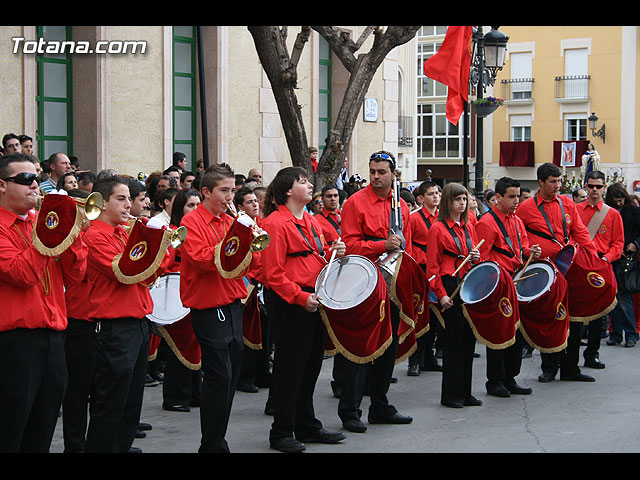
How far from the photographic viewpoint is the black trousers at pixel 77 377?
21.4ft

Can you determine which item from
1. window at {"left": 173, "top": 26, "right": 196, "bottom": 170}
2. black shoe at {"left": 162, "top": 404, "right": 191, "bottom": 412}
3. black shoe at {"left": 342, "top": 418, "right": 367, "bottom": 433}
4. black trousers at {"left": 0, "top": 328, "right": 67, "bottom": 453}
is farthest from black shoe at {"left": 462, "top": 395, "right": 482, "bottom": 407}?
window at {"left": 173, "top": 26, "right": 196, "bottom": 170}

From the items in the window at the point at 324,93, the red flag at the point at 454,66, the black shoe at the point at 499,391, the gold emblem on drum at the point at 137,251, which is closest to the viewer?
the gold emblem on drum at the point at 137,251

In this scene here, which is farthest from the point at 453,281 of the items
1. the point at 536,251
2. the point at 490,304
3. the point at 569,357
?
the point at 569,357

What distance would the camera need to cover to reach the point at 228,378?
628cm

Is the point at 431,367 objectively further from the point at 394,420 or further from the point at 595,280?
the point at 394,420

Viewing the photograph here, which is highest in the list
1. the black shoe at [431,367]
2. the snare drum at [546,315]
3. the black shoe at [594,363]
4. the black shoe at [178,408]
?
the snare drum at [546,315]

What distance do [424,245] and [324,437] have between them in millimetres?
3959

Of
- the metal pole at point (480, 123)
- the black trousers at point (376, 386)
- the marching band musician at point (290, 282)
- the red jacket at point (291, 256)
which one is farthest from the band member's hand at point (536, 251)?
the metal pole at point (480, 123)

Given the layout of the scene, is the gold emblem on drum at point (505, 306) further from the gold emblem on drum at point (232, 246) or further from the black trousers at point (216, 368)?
the gold emblem on drum at point (232, 246)

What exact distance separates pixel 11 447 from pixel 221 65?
14605 millimetres

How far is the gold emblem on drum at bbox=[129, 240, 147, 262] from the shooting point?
19.2ft

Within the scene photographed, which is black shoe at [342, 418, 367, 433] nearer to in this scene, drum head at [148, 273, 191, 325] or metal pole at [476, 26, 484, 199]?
drum head at [148, 273, 191, 325]

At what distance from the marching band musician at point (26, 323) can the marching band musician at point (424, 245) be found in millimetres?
5939
